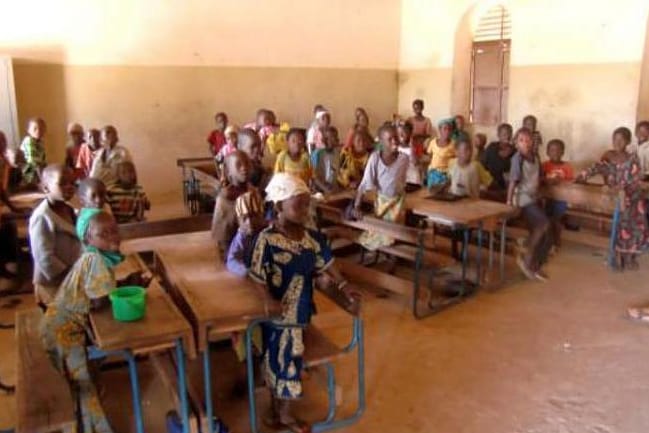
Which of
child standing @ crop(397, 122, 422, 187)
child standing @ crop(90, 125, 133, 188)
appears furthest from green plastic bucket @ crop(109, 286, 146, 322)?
child standing @ crop(397, 122, 422, 187)

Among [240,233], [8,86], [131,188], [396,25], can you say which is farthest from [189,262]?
[396,25]

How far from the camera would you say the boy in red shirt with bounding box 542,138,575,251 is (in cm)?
609

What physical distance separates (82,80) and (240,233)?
6.62 m

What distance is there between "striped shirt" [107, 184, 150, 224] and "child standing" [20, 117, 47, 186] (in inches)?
64.1

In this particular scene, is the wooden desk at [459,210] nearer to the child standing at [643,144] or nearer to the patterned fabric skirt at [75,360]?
the child standing at [643,144]

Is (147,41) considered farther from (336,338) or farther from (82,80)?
(336,338)

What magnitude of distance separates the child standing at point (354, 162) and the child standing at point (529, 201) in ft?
4.66

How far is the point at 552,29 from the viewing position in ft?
28.2

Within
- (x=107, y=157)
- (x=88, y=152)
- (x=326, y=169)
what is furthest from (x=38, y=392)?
(x=88, y=152)

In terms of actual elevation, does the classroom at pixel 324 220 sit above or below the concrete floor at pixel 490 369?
above

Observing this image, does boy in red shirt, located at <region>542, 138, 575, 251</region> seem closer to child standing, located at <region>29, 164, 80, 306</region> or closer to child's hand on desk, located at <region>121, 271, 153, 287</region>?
child's hand on desk, located at <region>121, 271, 153, 287</region>

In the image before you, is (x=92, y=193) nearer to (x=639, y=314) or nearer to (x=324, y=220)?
(x=324, y=220)

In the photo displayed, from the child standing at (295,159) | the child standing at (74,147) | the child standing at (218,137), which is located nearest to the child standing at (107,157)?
the child standing at (74,147)

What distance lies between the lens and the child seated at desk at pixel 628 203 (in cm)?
568
